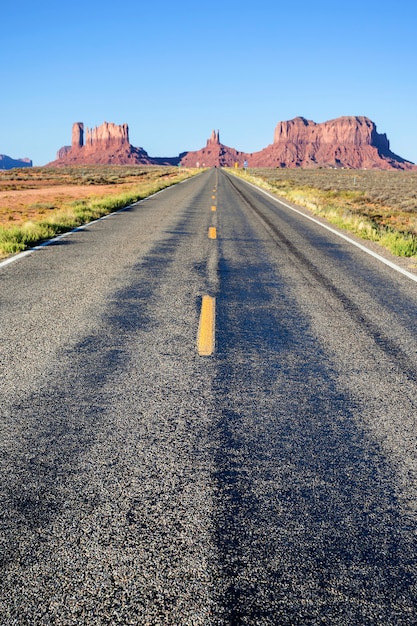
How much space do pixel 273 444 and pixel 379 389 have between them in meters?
1.27

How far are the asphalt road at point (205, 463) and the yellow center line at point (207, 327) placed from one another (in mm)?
76

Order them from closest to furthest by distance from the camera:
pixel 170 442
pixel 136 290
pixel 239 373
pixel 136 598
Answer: pixel 136 598 < pixel 170 442 < pixel 239 373 < pixel 136 290

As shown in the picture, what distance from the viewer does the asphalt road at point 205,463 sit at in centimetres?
194

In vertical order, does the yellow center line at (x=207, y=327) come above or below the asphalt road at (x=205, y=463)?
above

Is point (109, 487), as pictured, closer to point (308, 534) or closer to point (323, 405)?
point (308, 534)

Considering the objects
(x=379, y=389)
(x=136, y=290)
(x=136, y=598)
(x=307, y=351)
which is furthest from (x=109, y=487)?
(x=136, y=290)

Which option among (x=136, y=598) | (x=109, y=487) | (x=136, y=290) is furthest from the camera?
(x=136, y=290)

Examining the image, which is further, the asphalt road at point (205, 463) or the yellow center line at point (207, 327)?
the yellow center line at point (207, 327)

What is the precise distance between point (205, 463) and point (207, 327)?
8.25ft

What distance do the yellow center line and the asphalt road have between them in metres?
0.08

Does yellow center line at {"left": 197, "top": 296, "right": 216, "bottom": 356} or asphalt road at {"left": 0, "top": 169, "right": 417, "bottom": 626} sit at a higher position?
yellow center line at {"left": 197, "top": 296, "right": 216, "bottom": 356}

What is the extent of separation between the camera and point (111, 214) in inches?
674

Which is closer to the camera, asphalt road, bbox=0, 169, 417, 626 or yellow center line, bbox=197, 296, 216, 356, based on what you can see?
asphalt road, bbox=0, 169, 417, 626

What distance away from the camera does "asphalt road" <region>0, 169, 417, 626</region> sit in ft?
6.36
